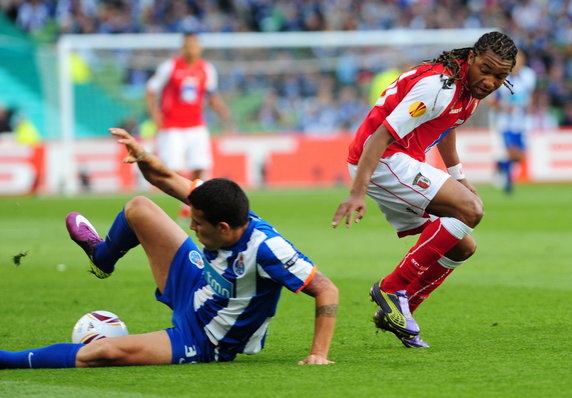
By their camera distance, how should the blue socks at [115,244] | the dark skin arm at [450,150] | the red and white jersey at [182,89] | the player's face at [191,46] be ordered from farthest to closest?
the red and white jersey at [182,89], the player's face at [191,46], the dark skin arm at [450,150], the blue socks at [115,244]

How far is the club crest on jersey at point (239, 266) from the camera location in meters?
5.05

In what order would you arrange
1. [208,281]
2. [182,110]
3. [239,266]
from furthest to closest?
[182,110] < [208,281] < [239,266]

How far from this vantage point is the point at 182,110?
15.6 metres

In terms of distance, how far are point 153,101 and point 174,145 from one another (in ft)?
2.34

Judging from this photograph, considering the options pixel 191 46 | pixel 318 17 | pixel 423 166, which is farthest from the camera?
pixel 318 17

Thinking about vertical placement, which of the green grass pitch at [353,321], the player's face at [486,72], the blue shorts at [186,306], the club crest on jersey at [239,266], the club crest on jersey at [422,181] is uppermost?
the player's face at [486,72]

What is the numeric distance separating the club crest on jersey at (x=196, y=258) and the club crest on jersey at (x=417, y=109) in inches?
55.4

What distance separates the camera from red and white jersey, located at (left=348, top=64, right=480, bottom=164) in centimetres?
582

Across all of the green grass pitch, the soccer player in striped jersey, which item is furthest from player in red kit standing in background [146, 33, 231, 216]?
the soccer player in striped jersey

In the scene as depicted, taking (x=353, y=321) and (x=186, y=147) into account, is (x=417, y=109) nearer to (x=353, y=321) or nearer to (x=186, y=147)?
(x=353, y=321)

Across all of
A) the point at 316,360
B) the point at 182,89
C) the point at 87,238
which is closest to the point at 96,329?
the point at 87,238

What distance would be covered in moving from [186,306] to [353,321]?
189 cm

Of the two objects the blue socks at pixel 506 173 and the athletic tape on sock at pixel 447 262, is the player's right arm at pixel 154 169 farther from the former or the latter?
the blue socks at pixel 506 173

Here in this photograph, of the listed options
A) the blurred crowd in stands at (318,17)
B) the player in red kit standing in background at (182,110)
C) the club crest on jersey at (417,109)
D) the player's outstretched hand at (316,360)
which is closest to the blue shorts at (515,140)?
the player in red kit standing in background at (182,110)
